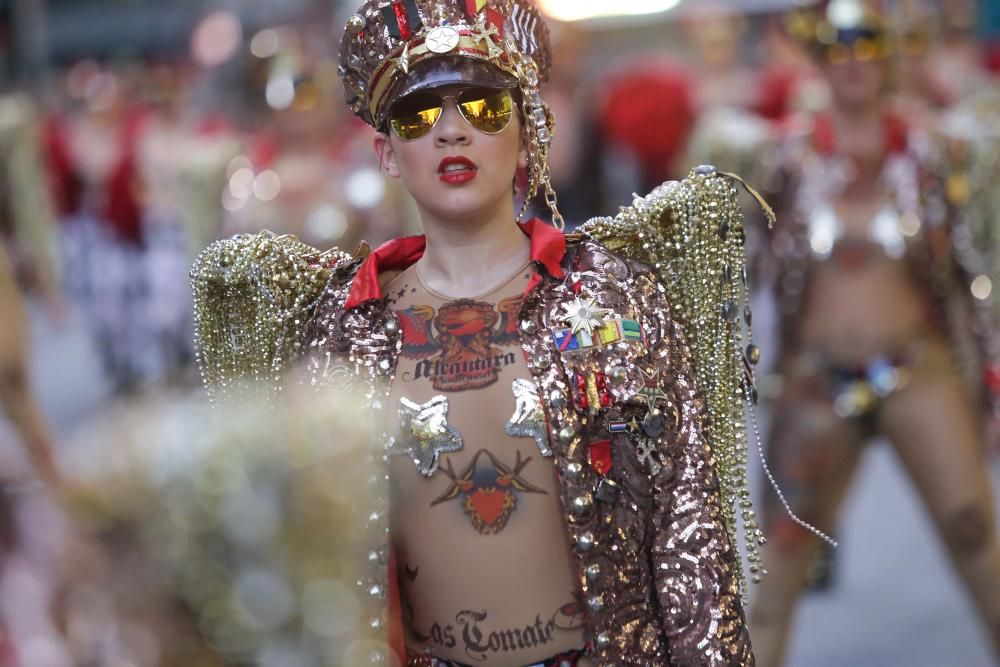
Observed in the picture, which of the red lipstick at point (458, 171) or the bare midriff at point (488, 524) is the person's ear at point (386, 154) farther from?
the bare midriff at point (488, 524)

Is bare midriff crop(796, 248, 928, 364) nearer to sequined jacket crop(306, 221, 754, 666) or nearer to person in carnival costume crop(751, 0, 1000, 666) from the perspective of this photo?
person in carnival costume crop(751, 0, 1000, 666)

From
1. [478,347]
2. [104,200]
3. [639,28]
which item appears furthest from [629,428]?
[639,28]

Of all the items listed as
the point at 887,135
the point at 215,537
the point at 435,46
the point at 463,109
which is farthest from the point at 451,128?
the point at 887,135

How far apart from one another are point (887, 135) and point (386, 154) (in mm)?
2719

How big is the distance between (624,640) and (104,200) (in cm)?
926

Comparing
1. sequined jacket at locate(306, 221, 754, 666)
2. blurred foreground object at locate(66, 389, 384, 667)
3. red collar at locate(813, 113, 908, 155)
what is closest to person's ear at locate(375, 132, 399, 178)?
sequined jacket at locate(306, 221, 754, 666)

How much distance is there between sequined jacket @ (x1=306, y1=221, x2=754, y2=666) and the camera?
2.72m

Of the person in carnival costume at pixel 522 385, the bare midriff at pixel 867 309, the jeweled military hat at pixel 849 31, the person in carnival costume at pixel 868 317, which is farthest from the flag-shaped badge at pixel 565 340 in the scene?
the jeweled military hat at pixel 849 31

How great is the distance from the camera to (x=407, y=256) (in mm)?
3143

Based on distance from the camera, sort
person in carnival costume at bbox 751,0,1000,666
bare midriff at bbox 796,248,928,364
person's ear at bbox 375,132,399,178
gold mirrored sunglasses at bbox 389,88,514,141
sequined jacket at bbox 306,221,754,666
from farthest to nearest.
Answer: bare midriff at bbox 796,248,928,364 < person in carnival costume at bbox 751,0,1000,666 < person's ear at bbox 375,132,399,178 < gold mirrored sunglasses at bbox 389,88,514,141 < sequined jacket at bbox 306,221,754,666

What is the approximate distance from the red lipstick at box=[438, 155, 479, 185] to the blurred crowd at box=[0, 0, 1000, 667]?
0.67m

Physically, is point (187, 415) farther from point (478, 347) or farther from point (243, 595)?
point (478, 347)

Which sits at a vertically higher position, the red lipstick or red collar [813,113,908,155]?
the red lipstick

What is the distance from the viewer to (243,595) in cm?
158
